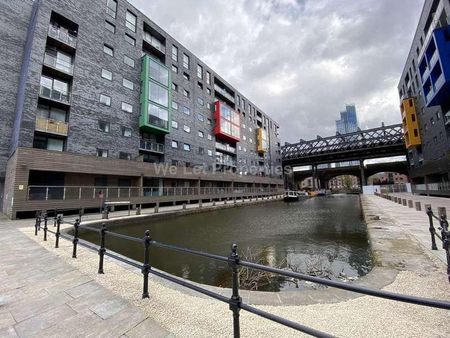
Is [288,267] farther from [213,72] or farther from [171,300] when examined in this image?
[213,72]

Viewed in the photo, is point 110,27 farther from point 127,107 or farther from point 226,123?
point 226,123

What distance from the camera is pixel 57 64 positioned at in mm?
19562

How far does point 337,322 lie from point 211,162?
122 ft

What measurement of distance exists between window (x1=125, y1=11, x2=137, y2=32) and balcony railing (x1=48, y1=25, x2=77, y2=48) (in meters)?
7.51

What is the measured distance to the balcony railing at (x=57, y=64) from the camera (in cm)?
1890

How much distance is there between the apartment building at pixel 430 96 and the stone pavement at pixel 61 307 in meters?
30.3

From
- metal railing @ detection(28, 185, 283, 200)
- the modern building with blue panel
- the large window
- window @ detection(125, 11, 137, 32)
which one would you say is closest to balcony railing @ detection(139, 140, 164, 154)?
metal railing @ detection(28, 185, 283, 200)

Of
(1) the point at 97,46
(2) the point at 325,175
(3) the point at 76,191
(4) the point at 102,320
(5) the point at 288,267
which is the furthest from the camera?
(2) the point at 325,175

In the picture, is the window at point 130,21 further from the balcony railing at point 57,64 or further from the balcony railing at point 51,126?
the balcony railing at point 51,126

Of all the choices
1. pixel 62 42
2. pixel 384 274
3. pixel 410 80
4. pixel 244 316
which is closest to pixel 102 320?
pixel 244 316

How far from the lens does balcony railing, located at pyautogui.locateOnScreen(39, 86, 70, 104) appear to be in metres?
18.4

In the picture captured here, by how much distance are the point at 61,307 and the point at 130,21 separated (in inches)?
1280

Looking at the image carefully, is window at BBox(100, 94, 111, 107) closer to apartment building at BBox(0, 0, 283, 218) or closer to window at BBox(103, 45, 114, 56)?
apartment building at BBox(0, 0, 283, 218)

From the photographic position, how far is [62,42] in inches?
785
